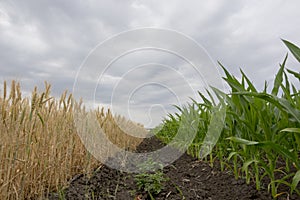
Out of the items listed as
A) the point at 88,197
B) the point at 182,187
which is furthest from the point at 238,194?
the point at 88,197

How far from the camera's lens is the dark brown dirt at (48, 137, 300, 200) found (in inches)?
60.9

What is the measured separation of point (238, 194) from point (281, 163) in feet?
2.00

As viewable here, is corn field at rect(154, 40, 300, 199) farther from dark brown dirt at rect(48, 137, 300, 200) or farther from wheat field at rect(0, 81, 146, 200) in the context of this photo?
wheat field at rect(0, 81, 146, 200)

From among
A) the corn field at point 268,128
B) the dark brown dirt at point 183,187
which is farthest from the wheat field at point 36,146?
the corn field at point 268,128

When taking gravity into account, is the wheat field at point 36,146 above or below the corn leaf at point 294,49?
below

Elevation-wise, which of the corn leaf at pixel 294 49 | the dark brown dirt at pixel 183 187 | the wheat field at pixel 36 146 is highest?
the corn leaf at pixel 294 49

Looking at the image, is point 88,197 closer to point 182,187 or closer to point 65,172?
point 65,172

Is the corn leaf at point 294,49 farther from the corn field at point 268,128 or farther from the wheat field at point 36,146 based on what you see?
the wheat field at point 36,146

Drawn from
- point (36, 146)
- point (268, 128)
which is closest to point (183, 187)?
point (268, 128)

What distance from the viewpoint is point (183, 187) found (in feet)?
6.02

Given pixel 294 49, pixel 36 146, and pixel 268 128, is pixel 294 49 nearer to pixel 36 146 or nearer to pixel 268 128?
pixel 268 128

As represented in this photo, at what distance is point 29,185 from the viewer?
5.46 ft

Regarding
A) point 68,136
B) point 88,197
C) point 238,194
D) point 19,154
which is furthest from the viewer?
point 68,136

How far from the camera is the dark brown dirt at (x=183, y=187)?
1.55 m
